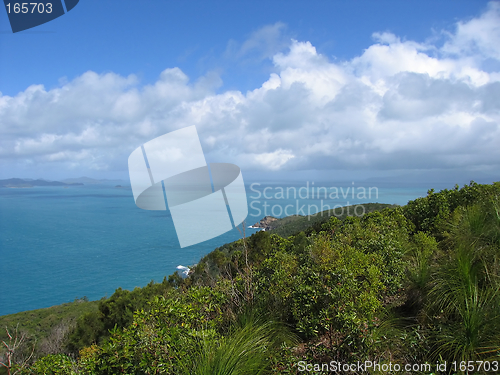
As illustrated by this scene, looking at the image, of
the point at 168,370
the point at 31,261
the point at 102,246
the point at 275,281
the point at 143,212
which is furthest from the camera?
the point at 143,212

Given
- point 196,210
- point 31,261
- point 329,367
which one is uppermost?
point 329,367

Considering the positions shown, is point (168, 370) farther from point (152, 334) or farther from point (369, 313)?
point (369, 313)

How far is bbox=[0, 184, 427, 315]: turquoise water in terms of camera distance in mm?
59875

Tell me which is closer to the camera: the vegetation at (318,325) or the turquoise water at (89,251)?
the vegetation at (318,325)

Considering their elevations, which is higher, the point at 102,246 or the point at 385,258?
the point at 385,258

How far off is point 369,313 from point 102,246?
100655 mm

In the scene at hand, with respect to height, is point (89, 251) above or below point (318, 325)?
below

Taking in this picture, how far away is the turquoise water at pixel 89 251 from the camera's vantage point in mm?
59875

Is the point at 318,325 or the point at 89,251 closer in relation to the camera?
the point at 318,325

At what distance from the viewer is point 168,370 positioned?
7.89ft

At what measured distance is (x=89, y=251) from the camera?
86938 millimetres

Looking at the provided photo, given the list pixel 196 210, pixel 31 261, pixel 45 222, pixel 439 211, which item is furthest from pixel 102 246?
pixel 439 211

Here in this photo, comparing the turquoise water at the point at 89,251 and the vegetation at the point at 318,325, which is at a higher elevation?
the vegetation at the point at 318,325

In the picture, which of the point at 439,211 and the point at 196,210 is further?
the point at 196,210
